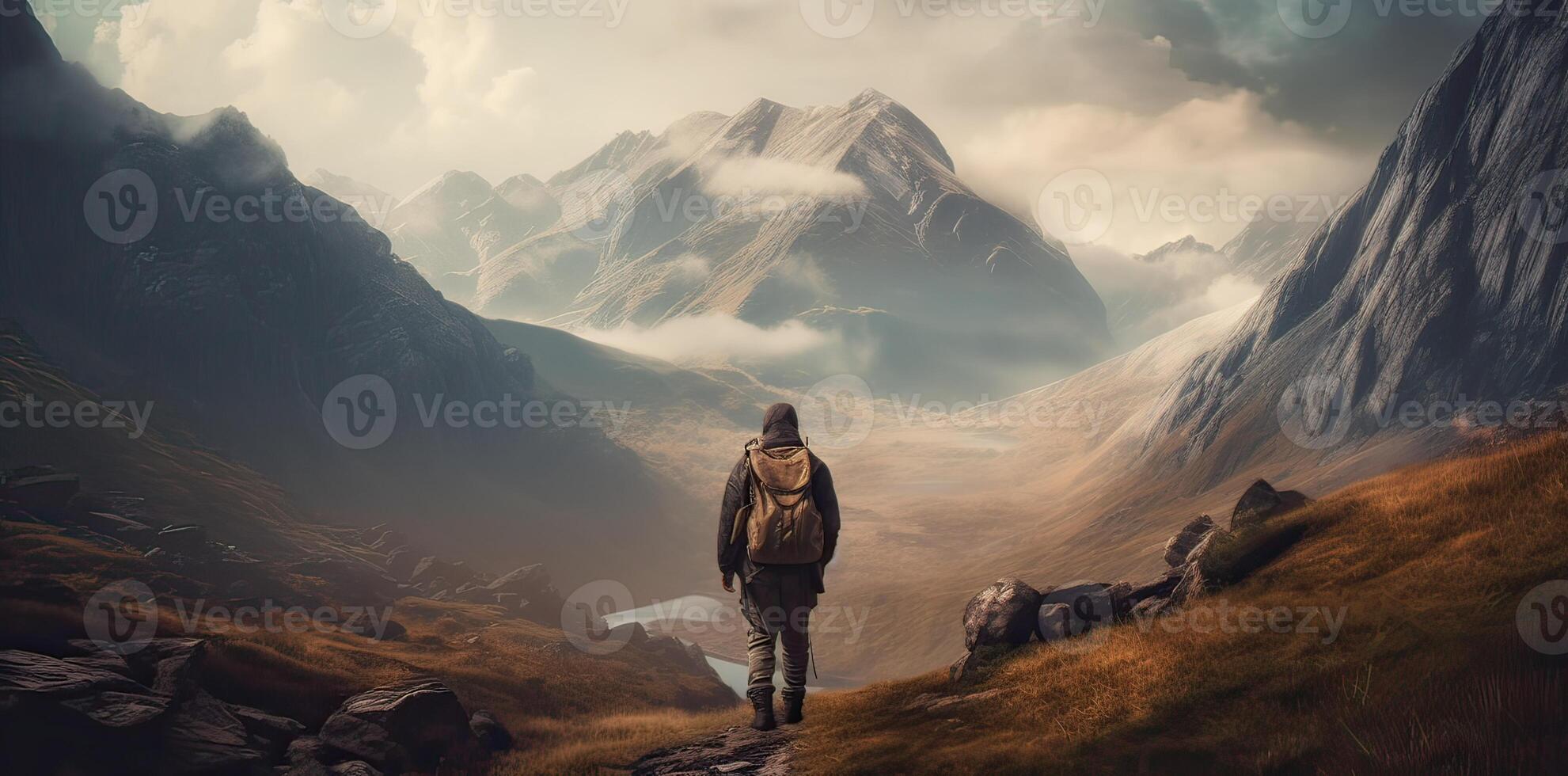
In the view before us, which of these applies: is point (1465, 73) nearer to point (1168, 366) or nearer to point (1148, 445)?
point (1148, 445)

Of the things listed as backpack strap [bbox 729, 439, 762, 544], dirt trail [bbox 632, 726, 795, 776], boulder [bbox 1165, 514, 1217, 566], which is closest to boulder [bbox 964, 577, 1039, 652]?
boulder [bbox 1165, 514, 1217, 566]

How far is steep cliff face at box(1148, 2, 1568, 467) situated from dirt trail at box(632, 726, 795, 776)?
39296 millimetres

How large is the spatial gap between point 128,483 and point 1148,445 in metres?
88.3

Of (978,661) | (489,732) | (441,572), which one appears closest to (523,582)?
(441,572)

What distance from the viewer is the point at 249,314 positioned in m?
71.4

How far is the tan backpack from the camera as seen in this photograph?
11281mm

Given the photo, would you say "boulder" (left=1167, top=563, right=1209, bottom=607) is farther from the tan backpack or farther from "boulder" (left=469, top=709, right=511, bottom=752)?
"boulder" (left=469, top=709, right=511, bottom=752)

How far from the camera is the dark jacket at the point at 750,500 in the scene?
11.7 metres

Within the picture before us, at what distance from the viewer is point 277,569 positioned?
146 ft

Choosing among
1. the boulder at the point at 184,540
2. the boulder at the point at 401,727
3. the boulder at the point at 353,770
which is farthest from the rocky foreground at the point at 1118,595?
the boulder at the point at 184,540

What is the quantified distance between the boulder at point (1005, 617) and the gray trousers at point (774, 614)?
5.86 metres

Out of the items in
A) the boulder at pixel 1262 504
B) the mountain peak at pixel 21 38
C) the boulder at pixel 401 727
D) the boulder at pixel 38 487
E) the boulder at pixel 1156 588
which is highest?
the mountain peak at pixel 21 38

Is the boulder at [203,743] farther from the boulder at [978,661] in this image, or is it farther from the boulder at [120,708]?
the boulder at [978,661]

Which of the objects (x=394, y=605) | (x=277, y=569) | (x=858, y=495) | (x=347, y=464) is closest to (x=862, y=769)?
(x=394, y=605)
